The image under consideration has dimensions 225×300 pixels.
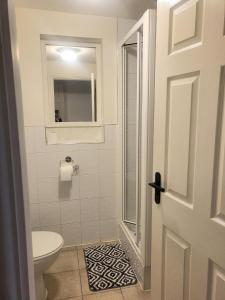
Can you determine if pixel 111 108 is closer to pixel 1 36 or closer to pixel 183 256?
pixel 183 256

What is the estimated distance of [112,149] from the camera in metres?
2.37

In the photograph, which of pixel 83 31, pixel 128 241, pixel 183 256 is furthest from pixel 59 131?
pixel 183 256

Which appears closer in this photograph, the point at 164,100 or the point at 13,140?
the point at 13,140

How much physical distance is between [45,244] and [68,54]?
1.71m

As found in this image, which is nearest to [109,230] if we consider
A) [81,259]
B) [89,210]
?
[89,210]

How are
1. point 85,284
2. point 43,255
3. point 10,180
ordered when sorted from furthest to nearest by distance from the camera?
Answer: point 85,284
point 43,255
point 10,180

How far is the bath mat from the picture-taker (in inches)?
73.7

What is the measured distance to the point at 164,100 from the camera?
4.01 ft

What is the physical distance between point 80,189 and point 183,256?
54.6 inches

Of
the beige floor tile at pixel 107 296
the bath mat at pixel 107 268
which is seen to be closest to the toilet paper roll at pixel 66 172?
the bath mat at pixel 107 268

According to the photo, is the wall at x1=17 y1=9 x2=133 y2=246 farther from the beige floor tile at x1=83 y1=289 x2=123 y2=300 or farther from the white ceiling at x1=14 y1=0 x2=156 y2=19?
the beige floor tile at x1=83 y1=289 x2=123 y2=300

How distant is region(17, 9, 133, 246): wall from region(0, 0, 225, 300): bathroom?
0.03 ft

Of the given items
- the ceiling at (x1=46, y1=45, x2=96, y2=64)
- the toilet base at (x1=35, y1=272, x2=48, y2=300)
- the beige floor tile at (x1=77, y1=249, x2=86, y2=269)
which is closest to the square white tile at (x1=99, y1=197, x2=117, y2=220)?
the beige floor tile at (x1=77, y1=249, x2=86, y2=269)

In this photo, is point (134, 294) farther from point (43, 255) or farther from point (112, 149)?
point (112, 149)
